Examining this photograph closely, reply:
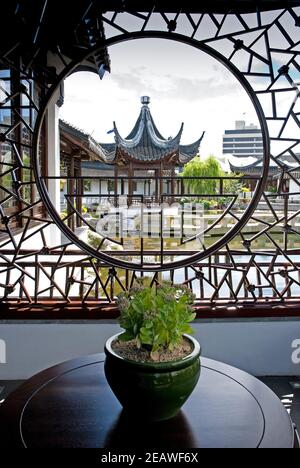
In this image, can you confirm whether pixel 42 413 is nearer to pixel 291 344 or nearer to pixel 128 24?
pixel 291 344

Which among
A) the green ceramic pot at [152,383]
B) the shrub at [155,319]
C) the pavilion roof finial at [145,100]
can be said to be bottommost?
the green ceramic pot at [152,383]

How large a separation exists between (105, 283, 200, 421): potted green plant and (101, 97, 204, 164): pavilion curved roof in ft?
19.5

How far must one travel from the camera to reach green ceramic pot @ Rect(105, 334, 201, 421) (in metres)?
1.01

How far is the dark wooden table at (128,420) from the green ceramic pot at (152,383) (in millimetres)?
49

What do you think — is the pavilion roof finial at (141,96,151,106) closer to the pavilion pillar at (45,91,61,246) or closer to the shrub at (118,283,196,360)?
the pavilion pillar at (45,91,61,246)

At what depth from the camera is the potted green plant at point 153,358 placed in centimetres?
102

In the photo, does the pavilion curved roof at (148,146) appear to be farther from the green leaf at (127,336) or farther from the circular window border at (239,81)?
the green leaf at (127,336)

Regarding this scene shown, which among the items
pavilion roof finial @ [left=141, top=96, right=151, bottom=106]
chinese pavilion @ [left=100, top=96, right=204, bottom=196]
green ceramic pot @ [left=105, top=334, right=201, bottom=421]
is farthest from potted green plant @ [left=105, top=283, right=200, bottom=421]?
pavilion roof finial @ [left=141, top=96, right=151, bottom=106]

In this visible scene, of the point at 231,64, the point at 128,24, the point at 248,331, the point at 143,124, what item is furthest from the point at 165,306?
the point at 143,124

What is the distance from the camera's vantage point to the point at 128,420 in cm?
108

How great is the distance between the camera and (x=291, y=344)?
2.38 meters

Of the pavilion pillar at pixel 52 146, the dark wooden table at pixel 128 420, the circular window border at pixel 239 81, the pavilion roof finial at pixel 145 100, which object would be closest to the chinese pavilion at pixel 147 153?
the pavilion roof finial at pixel 145 100

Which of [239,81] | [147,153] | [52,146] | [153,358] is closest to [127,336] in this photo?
[153,358]
